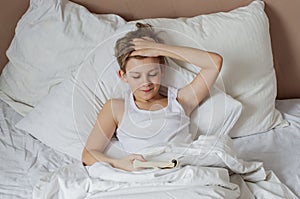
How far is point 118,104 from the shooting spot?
5.22 ft

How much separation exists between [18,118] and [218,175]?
76 centimetres

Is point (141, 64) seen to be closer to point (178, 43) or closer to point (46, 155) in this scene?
point (178, 43)

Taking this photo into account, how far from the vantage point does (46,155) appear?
5.43ft

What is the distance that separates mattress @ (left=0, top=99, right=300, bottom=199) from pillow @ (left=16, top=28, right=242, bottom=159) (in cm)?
4

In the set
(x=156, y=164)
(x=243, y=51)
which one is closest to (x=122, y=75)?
(x=156, y=164)

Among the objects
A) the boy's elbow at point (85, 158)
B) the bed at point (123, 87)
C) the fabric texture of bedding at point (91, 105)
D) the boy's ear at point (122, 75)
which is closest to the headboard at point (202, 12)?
the bed at point (123, 87)

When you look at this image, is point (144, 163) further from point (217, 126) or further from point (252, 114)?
point (252, 114)

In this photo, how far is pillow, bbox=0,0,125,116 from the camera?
5.90 feet

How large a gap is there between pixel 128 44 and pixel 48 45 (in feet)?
1.26

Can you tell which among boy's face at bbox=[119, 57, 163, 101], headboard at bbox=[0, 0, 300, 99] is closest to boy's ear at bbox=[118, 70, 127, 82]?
boy's face at bbox=[119, 57, 163, 101]

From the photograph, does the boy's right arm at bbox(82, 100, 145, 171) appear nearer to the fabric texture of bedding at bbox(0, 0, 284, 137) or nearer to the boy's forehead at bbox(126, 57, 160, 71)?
the boy's forehead at bbox(126, 57, 160, 71)

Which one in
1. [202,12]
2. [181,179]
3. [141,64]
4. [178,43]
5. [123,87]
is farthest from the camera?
[202,12]

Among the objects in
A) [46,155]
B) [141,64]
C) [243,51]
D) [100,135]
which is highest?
[141,64]

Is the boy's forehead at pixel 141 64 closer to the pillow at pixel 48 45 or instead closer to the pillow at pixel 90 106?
the pillow at pixel 90 106
